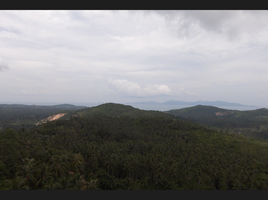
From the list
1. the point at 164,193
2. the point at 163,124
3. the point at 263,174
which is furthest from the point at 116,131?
the point at 164,193

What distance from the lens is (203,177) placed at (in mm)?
54438

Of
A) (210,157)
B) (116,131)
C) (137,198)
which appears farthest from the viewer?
(116,131)

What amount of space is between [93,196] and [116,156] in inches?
1884

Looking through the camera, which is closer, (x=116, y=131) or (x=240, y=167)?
(x=240, y=167)

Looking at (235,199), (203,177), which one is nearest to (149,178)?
(203,177)

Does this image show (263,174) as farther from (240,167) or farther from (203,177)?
(203,177)

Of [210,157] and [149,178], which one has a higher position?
[210,157]

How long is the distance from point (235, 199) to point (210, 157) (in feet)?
197

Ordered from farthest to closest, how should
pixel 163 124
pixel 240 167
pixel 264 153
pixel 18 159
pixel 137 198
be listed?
pixel 163 124 < pixel 264 153 < pixel 240 167 < pixel 18 159 < pixel 137 198

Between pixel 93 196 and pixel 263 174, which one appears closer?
pixel 93 196

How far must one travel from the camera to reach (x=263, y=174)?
184 feet

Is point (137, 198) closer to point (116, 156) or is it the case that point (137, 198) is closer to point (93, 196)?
point (93, 196)

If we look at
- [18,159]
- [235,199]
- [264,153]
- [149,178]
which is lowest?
[149,178]

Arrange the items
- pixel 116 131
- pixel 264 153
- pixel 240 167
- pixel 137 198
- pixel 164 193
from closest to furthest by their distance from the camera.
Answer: pixel 137 198, pixel 164 193, pixel 240 167, pixel 264 153, pixel 116 131
